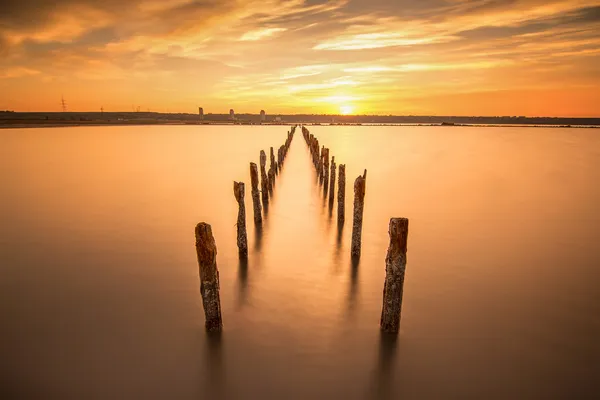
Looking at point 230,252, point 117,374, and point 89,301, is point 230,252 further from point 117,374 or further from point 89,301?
point 117,374

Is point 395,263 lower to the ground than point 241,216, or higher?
higher

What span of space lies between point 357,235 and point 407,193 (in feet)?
34.2

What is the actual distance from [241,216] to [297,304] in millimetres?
2454

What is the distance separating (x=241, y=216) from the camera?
826 centimetres

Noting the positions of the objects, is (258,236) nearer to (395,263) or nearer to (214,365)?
(214,365)

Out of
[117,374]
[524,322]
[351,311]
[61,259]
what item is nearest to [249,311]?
[351,311]

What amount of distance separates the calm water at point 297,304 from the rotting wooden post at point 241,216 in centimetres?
41

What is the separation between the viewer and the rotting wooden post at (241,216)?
8.20m

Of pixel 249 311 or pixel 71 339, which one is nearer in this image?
pixel 71 339

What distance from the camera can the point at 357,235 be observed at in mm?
8742

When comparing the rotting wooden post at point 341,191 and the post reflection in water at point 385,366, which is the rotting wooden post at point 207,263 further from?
the rotting wooden post at point 341,191

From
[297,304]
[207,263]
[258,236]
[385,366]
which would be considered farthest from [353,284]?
[258,236]

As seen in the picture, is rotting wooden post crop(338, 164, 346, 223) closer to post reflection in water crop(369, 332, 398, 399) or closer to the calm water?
the calm water

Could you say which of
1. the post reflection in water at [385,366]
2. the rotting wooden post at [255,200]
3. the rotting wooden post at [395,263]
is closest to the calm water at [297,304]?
the post reflection in water at [385,366]
